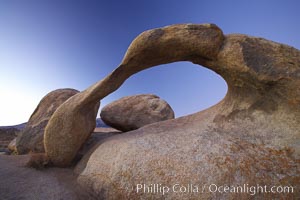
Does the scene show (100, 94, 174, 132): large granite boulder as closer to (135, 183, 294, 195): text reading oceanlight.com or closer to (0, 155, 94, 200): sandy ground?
(0, 155, 94, 200): sandy ground

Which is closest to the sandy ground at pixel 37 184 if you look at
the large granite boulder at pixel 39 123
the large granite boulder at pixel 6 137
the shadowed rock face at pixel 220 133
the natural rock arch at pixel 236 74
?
the shadowed rock face at pixel 220 133

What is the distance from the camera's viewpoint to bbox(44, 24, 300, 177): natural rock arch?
4.66 meters

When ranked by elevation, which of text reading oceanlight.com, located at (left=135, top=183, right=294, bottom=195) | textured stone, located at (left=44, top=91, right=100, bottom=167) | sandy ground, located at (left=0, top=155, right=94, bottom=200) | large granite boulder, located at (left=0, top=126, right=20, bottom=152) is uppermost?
textured stone, located at (left=44, top=91, right=100, bottom=167)

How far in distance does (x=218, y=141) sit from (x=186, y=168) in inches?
40.8

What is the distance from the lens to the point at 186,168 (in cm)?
421

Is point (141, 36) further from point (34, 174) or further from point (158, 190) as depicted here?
point (34, 174)

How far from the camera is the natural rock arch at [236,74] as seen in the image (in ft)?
15.3

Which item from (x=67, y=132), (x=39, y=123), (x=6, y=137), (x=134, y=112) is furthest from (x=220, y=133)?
(x=6, y=137)

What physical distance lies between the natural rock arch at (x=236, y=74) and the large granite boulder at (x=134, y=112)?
3.60 m

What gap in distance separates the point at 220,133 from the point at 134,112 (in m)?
5.52

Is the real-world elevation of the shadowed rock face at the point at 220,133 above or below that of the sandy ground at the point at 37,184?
above

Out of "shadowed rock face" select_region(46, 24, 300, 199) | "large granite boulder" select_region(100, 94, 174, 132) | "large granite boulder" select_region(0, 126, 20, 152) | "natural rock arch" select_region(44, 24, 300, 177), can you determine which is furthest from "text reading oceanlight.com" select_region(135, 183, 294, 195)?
"large granite boulder" select_region(0, 126, 20, 152)

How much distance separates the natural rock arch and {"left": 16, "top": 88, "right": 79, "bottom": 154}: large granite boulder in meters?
2.40

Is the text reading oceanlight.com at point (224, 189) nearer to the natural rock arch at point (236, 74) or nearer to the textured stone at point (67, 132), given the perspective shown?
the natural rock arch at point (236, 74)
